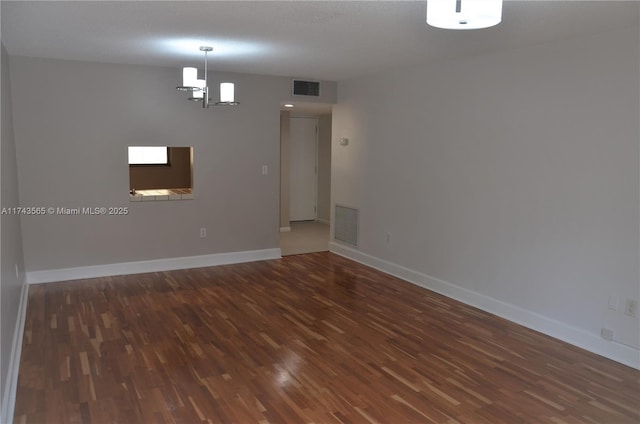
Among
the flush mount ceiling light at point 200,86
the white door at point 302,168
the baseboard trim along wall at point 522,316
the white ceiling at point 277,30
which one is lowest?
the baseboard trim along wall at point 522,316

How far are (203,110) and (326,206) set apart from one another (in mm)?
3951

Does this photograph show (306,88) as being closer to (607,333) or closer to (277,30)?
(277,30)

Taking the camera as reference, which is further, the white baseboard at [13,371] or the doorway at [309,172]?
the doorway at [309,172]

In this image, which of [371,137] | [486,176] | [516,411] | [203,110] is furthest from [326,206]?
[516,411]

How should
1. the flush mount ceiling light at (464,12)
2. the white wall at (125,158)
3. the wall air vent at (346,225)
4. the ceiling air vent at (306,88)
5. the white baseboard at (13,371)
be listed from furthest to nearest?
the wall air vent at (346,225) → the ceiling air vent at (306,88) → the white wall at (125,158) → the white baseboard at (13,371) → the flush mount ceiling light at (464,12)

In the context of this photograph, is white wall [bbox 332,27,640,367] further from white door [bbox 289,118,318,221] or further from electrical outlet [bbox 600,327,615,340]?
white door [bbox 289,118,318,221]

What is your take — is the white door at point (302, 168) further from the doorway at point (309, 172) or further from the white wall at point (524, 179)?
the white wall at point (524, 179)

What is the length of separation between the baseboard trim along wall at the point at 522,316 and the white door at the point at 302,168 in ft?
11.3

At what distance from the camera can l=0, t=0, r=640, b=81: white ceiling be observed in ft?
10.0

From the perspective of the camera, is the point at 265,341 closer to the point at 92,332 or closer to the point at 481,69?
the point at 92,332

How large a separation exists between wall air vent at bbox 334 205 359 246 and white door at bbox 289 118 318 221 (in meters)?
2.55

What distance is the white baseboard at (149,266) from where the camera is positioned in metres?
5.36

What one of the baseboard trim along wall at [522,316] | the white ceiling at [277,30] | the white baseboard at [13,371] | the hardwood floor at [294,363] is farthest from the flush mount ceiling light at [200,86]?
the baseboard trim along wall at [522,316]

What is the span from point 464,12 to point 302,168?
24.5ft
